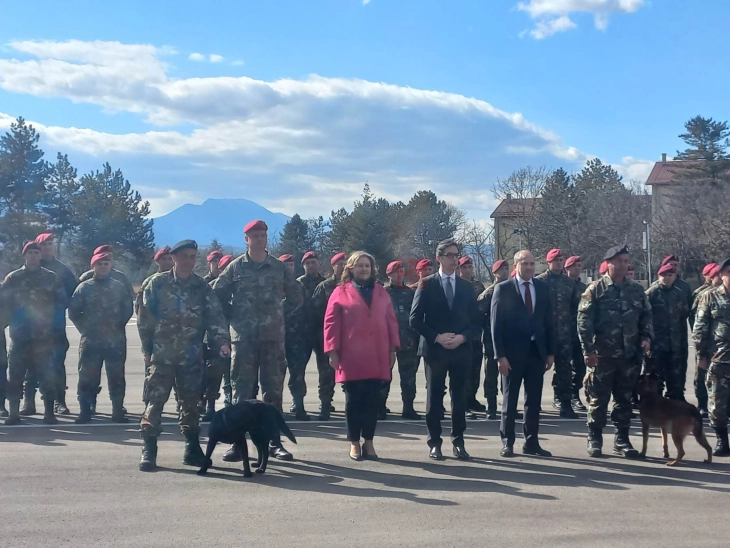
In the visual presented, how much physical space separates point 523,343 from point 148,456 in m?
3.74

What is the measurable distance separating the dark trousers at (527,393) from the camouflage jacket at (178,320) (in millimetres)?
2837

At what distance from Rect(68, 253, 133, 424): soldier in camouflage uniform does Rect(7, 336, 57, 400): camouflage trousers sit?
36cm

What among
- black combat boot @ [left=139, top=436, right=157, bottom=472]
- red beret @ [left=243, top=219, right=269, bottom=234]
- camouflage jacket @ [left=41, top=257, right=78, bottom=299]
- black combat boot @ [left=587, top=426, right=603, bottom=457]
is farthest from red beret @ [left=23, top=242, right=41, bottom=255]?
black combat boot @ [left=587, top=426, right=603, bottom=457]

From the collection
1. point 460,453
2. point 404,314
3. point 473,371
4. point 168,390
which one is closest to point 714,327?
point 460,453

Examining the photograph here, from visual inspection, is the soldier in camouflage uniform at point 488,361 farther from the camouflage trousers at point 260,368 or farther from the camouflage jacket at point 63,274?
the camouflage jacket at point 63,274

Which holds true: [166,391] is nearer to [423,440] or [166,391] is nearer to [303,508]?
[303,508]

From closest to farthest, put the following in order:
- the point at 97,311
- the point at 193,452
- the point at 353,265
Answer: the point at 193,452, the point at 353,265, the point at 97,311

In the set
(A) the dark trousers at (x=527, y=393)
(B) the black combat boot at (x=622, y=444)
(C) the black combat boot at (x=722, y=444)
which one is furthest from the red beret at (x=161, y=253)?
(C) the black combat boot at (x=722, y=444)

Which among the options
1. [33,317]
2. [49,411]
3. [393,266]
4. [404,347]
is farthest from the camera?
[393,266]

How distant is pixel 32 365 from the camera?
9633 millimetres

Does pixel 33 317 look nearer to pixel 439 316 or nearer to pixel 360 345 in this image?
pixel 360 345

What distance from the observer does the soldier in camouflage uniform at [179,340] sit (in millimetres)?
7008

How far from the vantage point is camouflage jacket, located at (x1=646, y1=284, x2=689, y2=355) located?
31.7ft

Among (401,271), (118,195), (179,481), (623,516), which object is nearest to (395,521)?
(623,516)
